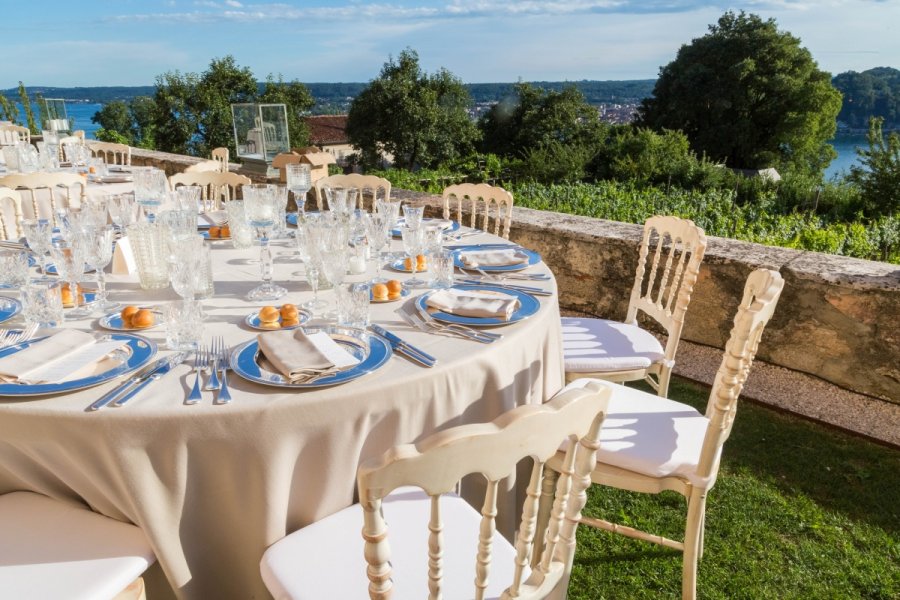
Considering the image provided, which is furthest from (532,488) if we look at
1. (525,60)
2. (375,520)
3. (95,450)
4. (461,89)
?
(525,60)

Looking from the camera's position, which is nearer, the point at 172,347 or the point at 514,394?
the point at 172,347

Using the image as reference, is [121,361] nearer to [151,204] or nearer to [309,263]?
[309,263]

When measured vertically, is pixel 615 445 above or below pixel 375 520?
below

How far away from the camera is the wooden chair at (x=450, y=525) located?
0.73 m

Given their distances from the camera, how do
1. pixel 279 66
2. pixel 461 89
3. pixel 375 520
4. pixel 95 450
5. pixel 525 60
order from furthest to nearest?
pixel 525 60, pixel 461 89, pixel 279 66, pixel 95 450, pixel 375 520

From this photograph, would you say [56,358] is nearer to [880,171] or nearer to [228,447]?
[228,447]

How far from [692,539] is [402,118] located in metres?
30.8

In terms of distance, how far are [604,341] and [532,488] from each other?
1.50 meters

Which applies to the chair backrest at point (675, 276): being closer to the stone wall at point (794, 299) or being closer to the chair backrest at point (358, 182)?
the stone wall at point (794, 299)

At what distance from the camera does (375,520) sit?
2.45 ft

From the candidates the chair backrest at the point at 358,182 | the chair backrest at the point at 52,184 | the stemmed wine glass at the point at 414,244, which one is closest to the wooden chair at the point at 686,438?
the stemmed wine glass at the point at 414,244

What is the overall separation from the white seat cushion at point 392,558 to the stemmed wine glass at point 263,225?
2.42 feet

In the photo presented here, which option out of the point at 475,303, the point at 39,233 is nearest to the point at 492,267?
the point at 475,303

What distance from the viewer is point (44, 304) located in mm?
1487
